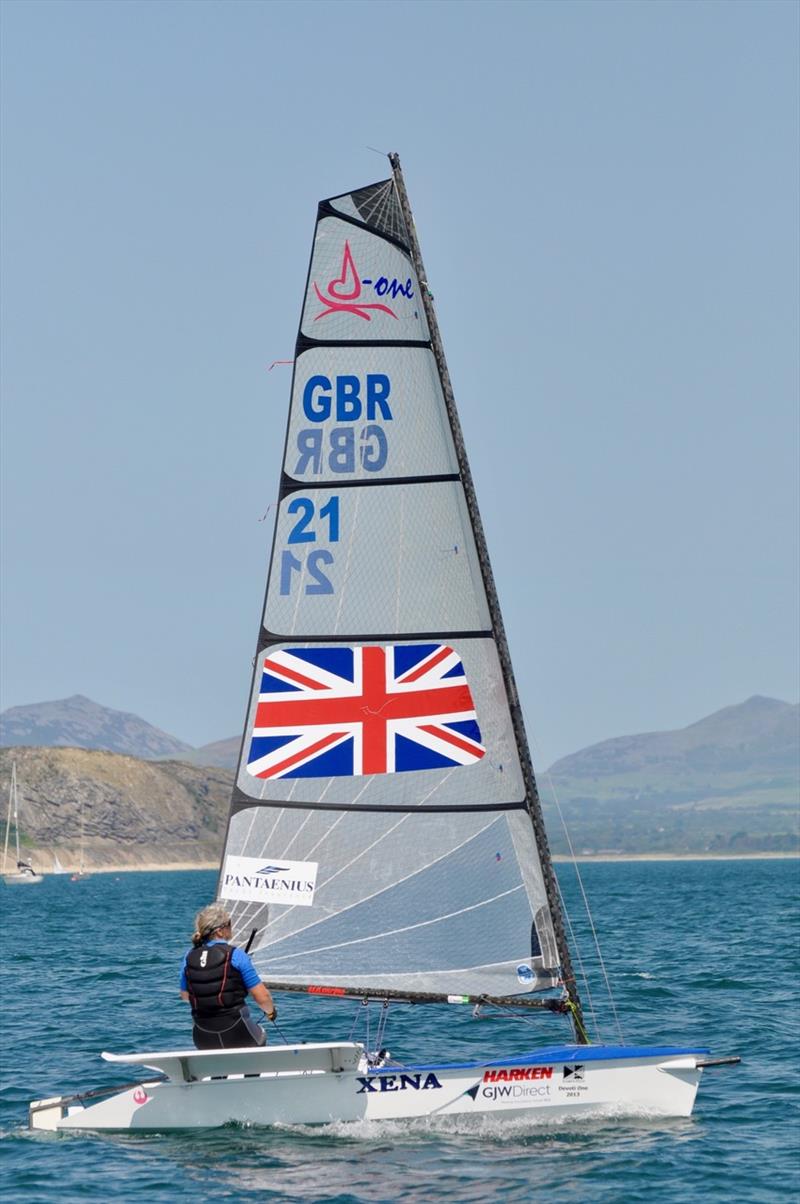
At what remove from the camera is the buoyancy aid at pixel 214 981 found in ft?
53.9

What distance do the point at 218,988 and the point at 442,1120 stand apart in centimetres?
263

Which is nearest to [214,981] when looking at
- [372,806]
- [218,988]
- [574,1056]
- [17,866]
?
[218,988]

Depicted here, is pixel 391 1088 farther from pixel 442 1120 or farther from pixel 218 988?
pixel 218 988

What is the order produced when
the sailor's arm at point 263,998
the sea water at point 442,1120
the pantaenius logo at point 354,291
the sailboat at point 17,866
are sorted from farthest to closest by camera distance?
1. the sailboat at point 17,866
2. the pantaenius logo at point 354,291
3. the sailor's arm at point 263,998
4. the sea water at point 442,1120

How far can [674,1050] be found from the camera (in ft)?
54.2

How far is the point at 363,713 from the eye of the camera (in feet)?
59.1

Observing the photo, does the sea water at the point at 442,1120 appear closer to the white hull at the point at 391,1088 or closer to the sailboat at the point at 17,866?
the white hull at the point at 391,1088

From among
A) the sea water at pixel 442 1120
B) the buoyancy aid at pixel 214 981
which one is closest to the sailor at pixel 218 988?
the buoyancy aid at pixel 214 981

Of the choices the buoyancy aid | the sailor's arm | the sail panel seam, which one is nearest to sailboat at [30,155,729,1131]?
the sail panel seam

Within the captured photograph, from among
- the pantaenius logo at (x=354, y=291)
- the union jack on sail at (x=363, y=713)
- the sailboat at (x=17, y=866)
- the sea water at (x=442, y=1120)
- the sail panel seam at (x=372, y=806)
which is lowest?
the sea water at (x=442, y=1120)

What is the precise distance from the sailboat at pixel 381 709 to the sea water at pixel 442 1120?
3.93 feet

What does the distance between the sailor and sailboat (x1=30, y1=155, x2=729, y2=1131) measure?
1.01m

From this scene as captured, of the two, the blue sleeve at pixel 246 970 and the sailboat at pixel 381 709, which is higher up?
the sailboat at pixel 381 709

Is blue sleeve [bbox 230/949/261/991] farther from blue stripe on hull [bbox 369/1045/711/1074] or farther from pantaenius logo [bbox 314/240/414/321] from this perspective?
pantaenius logo [bbox 314/240/414/321]
